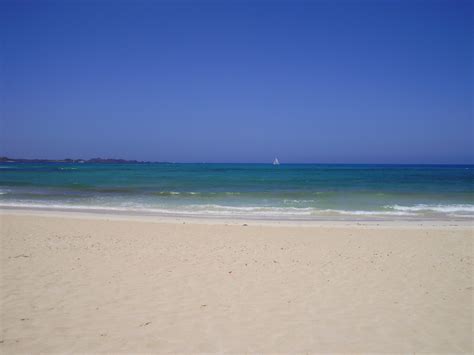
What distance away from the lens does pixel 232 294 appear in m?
5.36

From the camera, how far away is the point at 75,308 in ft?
15.4

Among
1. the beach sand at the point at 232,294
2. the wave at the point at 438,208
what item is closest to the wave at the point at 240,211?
the wave at the point at 438,208

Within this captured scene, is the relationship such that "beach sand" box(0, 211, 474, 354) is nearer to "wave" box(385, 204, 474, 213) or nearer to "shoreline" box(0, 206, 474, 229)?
"shoreline" box(0, 206, 474, 229)

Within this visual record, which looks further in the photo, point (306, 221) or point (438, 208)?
point (438, 208)

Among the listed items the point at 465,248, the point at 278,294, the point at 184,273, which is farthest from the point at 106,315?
the point at 465,248

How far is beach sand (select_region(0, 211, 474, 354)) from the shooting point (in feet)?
13.0

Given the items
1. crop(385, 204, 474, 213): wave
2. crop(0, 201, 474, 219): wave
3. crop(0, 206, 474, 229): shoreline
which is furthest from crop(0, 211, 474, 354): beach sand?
crop(385, 204, 474, 213): wave

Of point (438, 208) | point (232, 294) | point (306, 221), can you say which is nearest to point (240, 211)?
point (306, 221)

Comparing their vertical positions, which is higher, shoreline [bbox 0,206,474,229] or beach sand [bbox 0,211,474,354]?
beach sand [bbox 0,211,474,354]

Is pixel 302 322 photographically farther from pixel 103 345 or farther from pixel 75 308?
pixel 75 308

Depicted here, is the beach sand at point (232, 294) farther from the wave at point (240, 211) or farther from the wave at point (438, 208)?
the wave at point (438, 208)

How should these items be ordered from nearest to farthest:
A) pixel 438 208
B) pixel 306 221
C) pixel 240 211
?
pixel 306 221 < pixel 240 211 < pixel 438 208

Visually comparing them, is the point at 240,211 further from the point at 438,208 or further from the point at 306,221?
the point at 438,208

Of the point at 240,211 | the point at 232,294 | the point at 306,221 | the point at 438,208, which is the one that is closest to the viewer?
the point at 232,294
